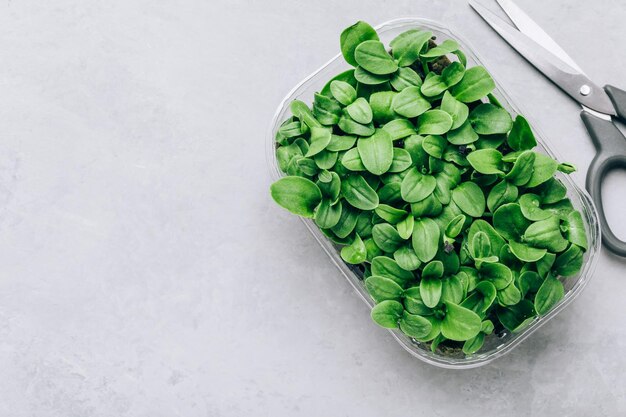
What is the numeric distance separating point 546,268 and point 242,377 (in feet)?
1.45

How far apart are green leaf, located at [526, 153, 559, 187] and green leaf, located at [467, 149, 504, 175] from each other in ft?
0.13

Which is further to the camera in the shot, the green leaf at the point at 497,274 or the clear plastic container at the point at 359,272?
the clear plastic container at the point at 359,272

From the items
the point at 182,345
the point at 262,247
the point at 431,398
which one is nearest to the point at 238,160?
the point at 262,247

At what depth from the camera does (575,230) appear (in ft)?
3.18

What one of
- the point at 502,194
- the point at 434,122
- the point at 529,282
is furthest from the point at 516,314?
the point at 434,122

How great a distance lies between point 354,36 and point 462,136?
0.57 ft

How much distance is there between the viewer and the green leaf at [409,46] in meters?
0.98

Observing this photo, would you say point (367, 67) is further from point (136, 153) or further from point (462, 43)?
point (136, 153)

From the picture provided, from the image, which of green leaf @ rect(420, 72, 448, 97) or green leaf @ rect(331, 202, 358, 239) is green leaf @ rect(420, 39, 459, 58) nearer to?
green leaf @ rect(420, 72, 448, 97)

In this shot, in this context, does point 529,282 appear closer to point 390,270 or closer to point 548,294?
point 548,294

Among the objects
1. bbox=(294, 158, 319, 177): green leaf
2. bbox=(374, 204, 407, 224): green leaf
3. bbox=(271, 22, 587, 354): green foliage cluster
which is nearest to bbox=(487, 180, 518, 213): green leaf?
bbox=(271, 22, 587, 354): green foliage cluster

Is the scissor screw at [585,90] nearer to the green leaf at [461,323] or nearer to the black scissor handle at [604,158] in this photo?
the black scissor handle at [604,158]

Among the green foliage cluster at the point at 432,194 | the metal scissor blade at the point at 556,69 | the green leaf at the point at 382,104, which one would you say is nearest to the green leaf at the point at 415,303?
the green foliage cluster at the point at 432,194

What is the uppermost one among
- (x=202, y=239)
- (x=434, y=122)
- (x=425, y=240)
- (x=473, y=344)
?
(x=434, y=122)
